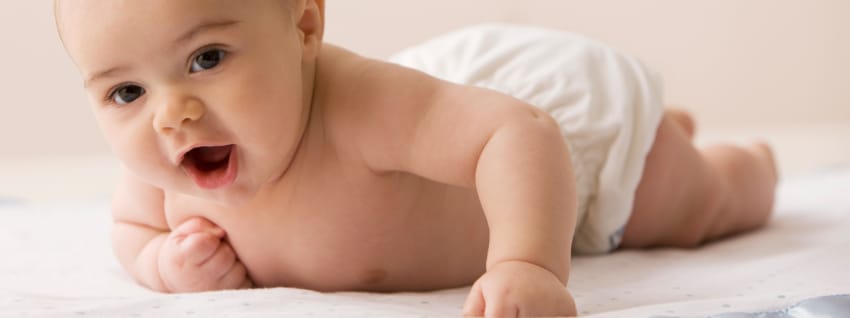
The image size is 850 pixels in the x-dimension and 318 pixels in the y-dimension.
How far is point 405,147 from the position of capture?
2.75 feet

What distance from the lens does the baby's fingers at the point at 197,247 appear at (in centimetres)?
93

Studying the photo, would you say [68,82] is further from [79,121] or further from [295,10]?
[295,10]

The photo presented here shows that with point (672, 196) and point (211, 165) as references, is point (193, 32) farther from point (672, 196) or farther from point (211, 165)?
point (672, 196)

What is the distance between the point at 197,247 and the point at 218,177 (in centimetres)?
13

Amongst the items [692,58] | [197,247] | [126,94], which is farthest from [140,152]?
[692,58]

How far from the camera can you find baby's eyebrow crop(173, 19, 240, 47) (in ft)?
2.43

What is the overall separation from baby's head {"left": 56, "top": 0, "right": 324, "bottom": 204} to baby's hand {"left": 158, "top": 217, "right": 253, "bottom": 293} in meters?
0.11

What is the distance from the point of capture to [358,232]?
91 cm

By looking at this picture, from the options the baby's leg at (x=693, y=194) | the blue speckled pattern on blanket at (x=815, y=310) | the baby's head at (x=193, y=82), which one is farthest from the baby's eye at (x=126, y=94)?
the baby's leg at (x=693, y=194)

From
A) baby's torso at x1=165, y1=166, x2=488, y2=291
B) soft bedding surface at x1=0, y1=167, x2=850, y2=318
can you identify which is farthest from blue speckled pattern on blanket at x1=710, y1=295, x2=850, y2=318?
baby's torso at x1=165, y1=166, x2=488, y2=291

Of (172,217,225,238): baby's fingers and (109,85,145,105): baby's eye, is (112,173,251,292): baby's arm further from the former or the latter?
(109,85,145,105): baby's eye

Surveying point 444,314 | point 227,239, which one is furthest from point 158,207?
point 444,314

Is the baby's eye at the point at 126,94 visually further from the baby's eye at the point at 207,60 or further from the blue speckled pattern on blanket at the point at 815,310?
the blue speckled pattern on blanket at the point at 815,310

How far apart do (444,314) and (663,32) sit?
187cm
